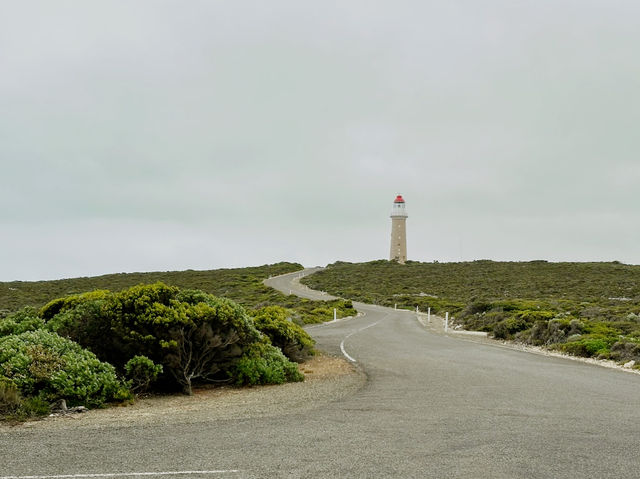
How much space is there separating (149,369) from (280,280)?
7697 cm

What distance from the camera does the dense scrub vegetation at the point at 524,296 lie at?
21.0 metres

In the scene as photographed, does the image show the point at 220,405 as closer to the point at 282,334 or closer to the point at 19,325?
the point at 19,325

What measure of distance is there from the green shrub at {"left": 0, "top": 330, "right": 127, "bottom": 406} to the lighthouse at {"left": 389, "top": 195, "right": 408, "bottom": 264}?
83673mm

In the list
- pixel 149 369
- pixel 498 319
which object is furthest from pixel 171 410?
pixel 498 319

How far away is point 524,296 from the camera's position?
52.3m

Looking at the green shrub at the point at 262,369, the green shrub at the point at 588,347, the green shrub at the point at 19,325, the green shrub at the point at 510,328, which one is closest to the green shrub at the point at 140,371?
the green shrub at the point at 262,369

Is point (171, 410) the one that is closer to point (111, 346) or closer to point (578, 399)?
point (111, 346)

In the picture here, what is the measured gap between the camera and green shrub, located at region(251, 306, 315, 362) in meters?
15.7

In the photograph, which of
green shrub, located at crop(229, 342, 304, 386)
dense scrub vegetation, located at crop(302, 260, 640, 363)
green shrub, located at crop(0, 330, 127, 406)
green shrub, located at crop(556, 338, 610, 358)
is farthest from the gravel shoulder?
dense scrub vegetation, located at crop(302, 260, 640, 363)

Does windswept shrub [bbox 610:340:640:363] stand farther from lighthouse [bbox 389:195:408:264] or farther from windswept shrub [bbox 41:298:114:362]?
lighthouse [bbox 389:195:408:264]

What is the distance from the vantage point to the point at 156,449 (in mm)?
6602

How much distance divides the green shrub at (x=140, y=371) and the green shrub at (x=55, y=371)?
47 cm

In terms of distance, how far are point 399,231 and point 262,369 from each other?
85.0 metres

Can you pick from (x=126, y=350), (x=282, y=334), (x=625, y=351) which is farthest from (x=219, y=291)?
(x=126, y=350)
